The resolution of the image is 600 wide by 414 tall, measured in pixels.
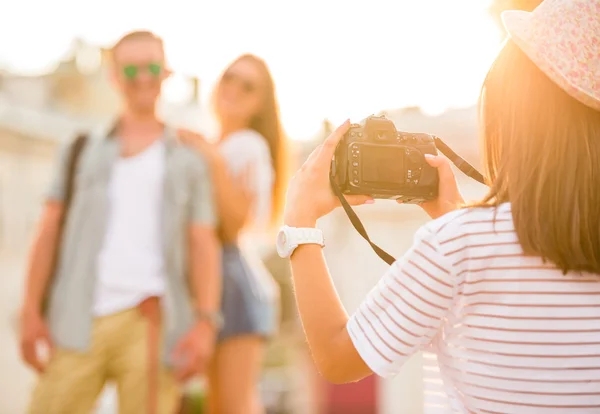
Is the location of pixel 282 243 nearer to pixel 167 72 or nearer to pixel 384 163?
pixel 384 163

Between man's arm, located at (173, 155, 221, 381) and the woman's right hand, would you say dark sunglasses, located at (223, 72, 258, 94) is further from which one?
the woman's right hand

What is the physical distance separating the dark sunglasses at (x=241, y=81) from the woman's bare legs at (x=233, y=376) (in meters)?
1.16

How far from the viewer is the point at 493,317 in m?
1.22

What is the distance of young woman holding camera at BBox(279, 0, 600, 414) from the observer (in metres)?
1.20

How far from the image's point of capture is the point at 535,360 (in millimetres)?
1202

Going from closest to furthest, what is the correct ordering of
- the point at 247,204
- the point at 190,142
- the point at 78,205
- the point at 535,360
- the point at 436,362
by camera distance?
the point at 535,360 → the point at 436,362 → the point at 78,205 → the point at 190,142 → the point at 247,204

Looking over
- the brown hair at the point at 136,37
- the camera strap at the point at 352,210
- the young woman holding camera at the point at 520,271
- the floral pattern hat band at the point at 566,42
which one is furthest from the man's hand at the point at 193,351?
the floral pattern hat band at the point at 566,42

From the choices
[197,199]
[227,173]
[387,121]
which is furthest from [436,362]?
[227,173]

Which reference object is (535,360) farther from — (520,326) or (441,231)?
(441,231)

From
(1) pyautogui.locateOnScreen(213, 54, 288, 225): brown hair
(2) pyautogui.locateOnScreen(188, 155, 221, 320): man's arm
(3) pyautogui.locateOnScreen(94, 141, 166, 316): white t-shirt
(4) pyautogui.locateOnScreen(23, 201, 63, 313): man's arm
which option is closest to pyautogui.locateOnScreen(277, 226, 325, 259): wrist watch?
(3) pyautogui.locateOnScreen(94, 141, 166, 316): white t-shirt

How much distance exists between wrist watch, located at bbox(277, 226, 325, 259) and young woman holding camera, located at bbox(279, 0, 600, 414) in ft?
0.39

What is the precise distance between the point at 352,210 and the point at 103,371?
169 cm

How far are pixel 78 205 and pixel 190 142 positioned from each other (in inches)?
20.7

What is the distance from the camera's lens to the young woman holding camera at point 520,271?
3.94 ft
